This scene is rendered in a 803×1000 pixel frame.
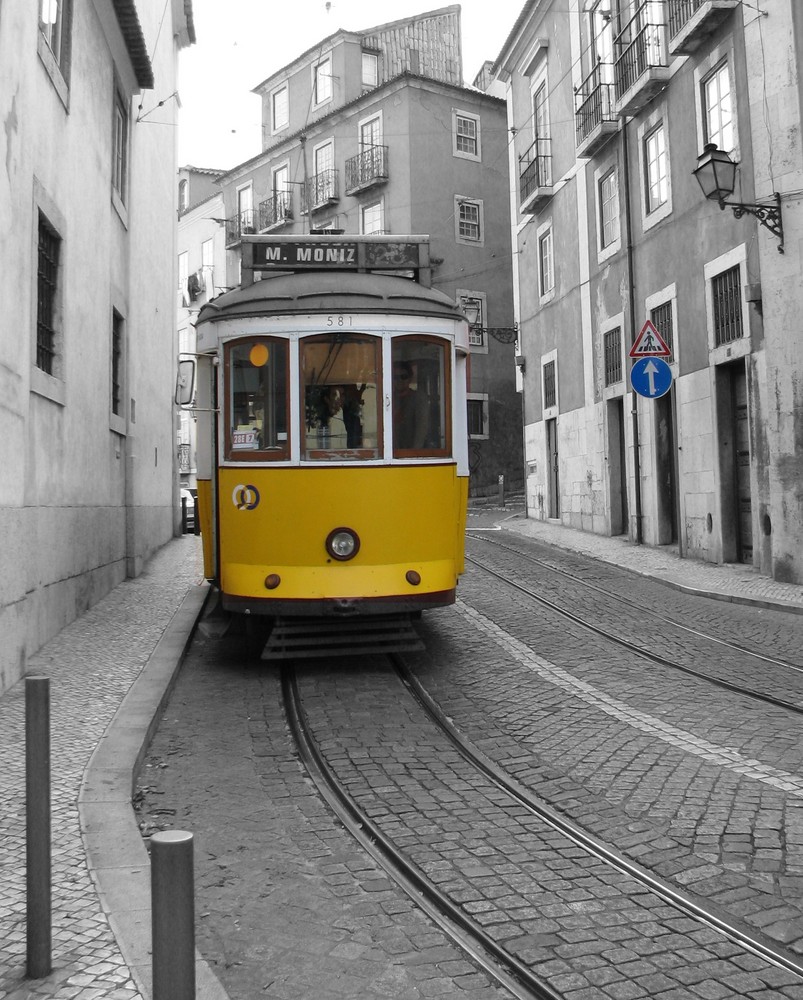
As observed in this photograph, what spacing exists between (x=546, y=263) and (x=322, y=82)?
62.7 ft

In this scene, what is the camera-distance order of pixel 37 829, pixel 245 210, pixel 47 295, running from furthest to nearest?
1. pixel 245 210
2. pixel 47 295
3. pixel 37 829

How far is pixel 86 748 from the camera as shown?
5.34 meters

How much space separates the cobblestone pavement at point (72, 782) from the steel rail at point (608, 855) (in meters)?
1.84

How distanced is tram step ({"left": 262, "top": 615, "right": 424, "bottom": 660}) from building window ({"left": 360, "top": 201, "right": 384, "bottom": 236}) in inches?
1098

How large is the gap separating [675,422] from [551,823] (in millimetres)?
12623

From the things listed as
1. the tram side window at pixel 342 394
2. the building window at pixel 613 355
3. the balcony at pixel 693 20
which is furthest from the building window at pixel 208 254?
the tram side window at pixel 342 394

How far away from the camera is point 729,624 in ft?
31.4

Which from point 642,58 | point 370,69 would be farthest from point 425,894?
point 370,69

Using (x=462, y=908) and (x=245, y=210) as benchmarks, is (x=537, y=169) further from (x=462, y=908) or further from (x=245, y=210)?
(x=462, y=908)

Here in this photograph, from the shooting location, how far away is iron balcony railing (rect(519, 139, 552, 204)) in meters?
22.6

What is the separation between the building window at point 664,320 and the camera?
53.0 feet

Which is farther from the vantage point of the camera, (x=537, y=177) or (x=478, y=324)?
(x=478, y=324)

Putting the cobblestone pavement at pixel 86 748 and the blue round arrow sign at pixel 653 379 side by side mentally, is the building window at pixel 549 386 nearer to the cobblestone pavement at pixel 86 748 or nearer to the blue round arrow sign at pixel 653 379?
the cobblestone pavement at pixel 86 748

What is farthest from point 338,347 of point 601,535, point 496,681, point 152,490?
point 601,535
